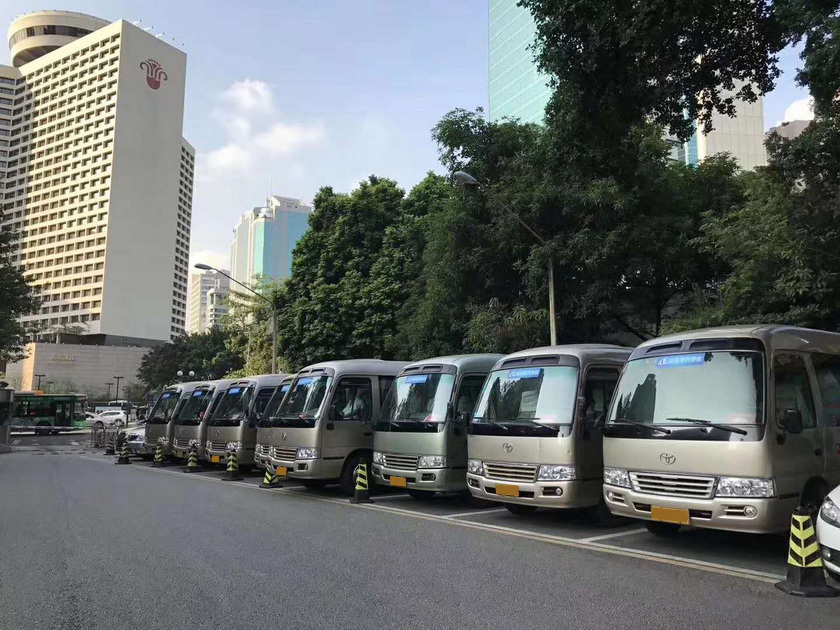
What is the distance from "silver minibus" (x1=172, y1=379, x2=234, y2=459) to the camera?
1806 centimetres

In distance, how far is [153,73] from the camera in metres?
128

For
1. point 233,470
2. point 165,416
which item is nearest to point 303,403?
point 233,470

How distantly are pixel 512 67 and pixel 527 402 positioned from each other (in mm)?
74467

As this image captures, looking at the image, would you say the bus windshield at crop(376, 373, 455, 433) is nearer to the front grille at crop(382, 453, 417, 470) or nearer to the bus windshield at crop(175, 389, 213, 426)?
the front grille at crop(382, 453, 417, 470)

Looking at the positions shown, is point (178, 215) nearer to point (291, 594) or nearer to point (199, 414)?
point (199, 414)

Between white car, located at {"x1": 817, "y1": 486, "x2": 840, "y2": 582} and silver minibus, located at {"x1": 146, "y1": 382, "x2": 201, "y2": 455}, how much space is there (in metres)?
17.2

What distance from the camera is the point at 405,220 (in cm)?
3045

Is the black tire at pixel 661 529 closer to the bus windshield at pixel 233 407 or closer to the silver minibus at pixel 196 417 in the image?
the bus windshield at pixel 233 407

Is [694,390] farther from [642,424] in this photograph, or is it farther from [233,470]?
[233,470]

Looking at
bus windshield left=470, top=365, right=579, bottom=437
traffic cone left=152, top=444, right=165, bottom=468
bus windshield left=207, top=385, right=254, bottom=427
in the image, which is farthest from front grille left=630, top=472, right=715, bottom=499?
traffic cone left=152, top=444, right=165, bottom=468

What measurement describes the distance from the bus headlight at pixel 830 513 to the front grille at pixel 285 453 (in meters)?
8.72

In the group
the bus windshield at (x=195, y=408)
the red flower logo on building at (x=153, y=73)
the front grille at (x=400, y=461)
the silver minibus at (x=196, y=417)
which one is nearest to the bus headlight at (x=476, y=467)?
the front grille at (x=400, y=461)

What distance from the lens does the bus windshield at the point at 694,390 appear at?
7.00 m

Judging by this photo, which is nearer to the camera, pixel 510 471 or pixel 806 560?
pixel 806 560
